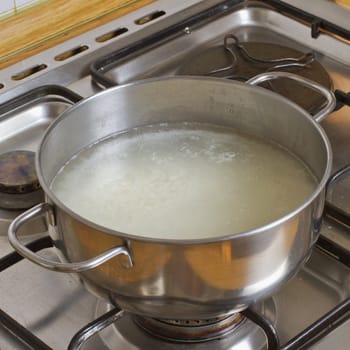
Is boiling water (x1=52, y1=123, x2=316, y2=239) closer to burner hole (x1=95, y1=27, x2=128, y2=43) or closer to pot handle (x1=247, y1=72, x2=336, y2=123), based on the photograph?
pot handle (x1=247, y1=72, x2=336, y2=123)

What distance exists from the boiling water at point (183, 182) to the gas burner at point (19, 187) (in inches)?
3.2

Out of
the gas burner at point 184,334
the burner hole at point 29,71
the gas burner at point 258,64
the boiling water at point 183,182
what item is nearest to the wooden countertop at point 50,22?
the burner hole at point 29,71

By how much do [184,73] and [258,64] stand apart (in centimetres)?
9

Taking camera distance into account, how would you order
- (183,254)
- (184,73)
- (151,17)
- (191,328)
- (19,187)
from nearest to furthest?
(183,254) → (191,328) → (19,187) → (184,73) → (151,17)

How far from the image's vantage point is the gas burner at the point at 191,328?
696 millimetres

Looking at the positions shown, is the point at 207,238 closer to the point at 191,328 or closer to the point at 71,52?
the point at 191,328

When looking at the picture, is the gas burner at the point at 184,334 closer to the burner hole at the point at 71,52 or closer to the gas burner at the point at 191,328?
the gas burner at the point at 191,328

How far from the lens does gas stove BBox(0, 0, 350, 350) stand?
696mm

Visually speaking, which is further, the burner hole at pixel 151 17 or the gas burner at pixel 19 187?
the burner hole at pixel 151 17

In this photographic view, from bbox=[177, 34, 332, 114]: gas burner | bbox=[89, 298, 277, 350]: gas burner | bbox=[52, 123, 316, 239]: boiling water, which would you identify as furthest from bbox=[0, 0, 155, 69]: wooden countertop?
bbox=[89, 298, 277, 350]: gas burner

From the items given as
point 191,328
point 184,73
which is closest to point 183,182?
point 191,328

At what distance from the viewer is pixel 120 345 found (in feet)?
2.28

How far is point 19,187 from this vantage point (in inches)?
32.9

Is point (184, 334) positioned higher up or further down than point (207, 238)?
further down
